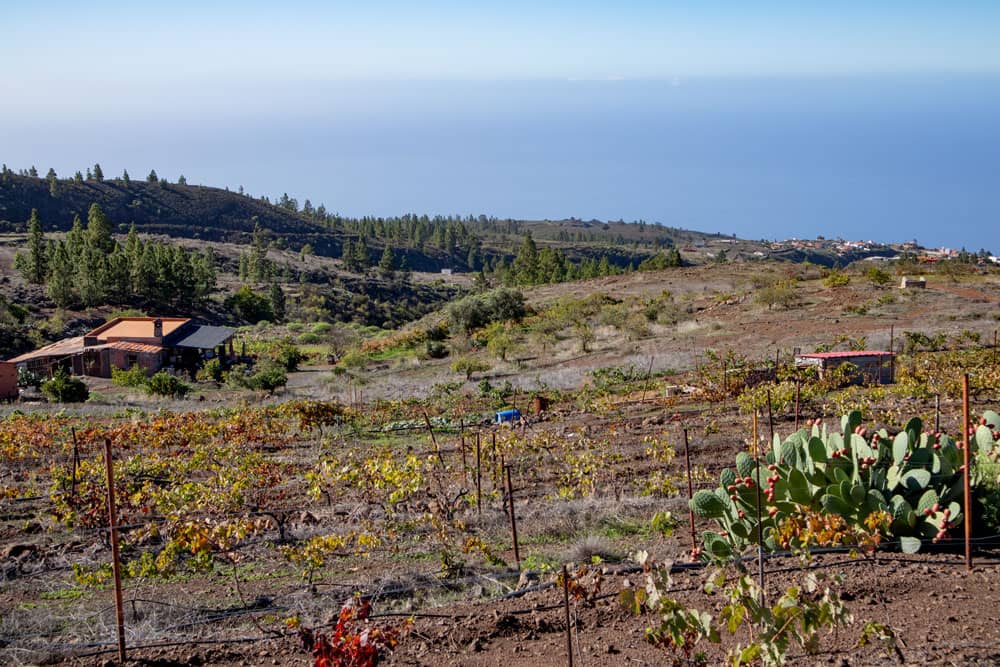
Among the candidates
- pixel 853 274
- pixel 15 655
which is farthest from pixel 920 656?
pixel 853 274

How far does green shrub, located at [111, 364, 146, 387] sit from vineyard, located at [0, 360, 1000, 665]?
17980mm

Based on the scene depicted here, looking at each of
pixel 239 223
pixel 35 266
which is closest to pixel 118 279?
pixel 35 266

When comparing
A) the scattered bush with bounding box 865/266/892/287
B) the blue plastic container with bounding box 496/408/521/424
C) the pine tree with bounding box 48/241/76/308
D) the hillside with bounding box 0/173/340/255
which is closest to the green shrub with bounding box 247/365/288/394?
the blue plastic container with bounding box 496/408/521/424

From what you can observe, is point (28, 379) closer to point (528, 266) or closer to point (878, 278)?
point (878, 278)

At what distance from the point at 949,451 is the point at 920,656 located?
3.00 meters

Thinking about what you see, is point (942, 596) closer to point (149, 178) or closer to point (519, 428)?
point (519, 428)

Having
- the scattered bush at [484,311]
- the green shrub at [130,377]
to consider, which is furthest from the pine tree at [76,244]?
the scattered bush at [484,311]

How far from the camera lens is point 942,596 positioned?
634 cm

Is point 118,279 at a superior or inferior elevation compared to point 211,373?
superior

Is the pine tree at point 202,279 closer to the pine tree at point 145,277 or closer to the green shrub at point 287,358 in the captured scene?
the pine tree at point 145,277

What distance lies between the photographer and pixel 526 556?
28.9 ft

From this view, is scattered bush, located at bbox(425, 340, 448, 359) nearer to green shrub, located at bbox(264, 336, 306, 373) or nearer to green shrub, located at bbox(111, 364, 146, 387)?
green shrub, located at bbox(264, 336, 306, 373)

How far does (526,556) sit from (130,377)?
1059 inches

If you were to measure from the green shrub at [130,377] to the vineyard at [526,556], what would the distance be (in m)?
18.0
